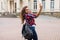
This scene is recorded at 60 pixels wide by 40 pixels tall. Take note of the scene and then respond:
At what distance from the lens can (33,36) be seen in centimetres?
855

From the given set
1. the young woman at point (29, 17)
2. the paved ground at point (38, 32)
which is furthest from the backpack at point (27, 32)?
the paved ground at point (38, 32)

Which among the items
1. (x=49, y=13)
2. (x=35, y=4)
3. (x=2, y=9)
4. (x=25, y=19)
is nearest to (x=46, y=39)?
(x=25, y=19)

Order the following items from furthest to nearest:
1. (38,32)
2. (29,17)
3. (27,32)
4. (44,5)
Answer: (44,5) < (38,32) < (29,17) < (27,32)

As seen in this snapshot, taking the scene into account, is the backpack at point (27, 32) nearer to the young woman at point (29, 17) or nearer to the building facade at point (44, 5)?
the young woman at point (29, 17)

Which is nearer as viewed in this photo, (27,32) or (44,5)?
(27,32)

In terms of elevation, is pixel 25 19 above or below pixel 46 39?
above

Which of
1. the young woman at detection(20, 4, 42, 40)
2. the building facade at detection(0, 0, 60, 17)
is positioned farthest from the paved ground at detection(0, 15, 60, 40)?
the building facade at detection(0, 0, 60, 17)

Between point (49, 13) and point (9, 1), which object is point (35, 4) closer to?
point (49, 13)

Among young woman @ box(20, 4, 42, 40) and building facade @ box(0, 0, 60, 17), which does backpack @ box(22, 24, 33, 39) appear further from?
building facade @ box(0, 0, 60, 17)

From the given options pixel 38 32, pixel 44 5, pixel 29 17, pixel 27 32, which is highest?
pixel 44 5

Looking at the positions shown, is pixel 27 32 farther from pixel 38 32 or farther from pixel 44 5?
pixel 44 5

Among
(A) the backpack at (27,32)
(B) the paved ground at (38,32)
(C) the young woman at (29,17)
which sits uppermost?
(C) the young woman at (29,17)

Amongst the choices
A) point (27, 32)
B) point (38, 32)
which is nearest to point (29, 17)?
point (27, 32)

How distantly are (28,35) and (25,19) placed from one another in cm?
60
